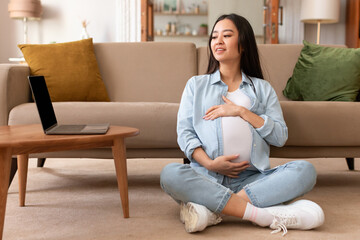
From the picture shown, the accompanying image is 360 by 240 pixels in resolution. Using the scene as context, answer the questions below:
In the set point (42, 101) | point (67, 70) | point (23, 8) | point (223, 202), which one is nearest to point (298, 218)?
point (223, 202)

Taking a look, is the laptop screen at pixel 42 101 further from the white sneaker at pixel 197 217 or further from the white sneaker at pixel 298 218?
the white sneaker at pixel 298 218

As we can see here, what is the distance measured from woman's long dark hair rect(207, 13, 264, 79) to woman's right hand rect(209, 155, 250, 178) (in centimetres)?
42

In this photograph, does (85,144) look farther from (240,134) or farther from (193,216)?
(240,134)

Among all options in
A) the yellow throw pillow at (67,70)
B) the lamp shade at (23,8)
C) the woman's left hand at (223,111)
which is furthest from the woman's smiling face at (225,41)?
the lamp shade at (23,8)

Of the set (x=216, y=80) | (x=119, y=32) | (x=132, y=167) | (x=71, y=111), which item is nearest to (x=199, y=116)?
(x=216, y=80)

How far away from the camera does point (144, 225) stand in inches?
63.0

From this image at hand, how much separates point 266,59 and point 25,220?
168cm

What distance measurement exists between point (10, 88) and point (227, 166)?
1170 mm

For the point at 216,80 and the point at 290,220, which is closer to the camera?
the point at 290,220

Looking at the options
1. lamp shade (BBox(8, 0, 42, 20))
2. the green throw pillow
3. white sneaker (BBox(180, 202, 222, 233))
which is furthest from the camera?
lamp shade (BBox(8, 0, 42, 20))

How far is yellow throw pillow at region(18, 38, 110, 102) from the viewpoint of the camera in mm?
2510

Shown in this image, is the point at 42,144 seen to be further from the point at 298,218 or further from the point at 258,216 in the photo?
the point at 298,218

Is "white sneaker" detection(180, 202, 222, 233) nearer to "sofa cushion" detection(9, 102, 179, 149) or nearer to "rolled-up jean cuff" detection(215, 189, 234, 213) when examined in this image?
"rolled-up jean cuff" detection(215, 189, 234, 213)

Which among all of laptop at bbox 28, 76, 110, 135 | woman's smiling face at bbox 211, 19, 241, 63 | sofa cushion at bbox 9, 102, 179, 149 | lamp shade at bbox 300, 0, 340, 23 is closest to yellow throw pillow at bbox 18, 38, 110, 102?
sofa cushion at bbox 9, 102, 179, 149
